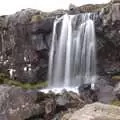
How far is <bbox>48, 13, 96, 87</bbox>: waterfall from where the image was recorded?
99.9ft

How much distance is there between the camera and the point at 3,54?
36062mm

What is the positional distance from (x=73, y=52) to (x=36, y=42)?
14.9ft

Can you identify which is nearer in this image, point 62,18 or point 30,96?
point 30,96

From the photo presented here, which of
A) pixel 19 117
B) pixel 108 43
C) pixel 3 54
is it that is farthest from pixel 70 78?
pixel 19 117

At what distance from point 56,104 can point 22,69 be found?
55.0 feet

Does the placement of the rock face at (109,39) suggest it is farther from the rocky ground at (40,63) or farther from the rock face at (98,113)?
the rock face at (98,113)

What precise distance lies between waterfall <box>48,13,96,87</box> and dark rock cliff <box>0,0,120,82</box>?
0.78 metres

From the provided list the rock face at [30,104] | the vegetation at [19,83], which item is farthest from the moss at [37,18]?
the rock face at [30,104]

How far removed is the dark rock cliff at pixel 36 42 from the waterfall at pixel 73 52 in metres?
0.78

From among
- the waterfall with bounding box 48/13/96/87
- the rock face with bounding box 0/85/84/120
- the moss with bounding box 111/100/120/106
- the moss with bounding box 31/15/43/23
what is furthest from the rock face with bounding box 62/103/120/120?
the moss with bounding box 31/15/43/23

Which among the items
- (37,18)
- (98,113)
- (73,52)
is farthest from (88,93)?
(98,113)

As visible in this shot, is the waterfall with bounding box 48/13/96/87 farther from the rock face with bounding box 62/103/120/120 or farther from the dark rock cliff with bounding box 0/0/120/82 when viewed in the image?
the rock face with bounding box 62/103/120/120

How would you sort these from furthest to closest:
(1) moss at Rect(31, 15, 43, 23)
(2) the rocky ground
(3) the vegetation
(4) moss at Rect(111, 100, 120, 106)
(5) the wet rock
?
(1) moss at Rect(31, 15, 43, 23) → (3) the vegetation → (5) the wet rock → (4) moss at Rect(111, 100, 120, 106) → (2) the rocky ground

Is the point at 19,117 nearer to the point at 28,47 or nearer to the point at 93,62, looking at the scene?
the point at 93,62
